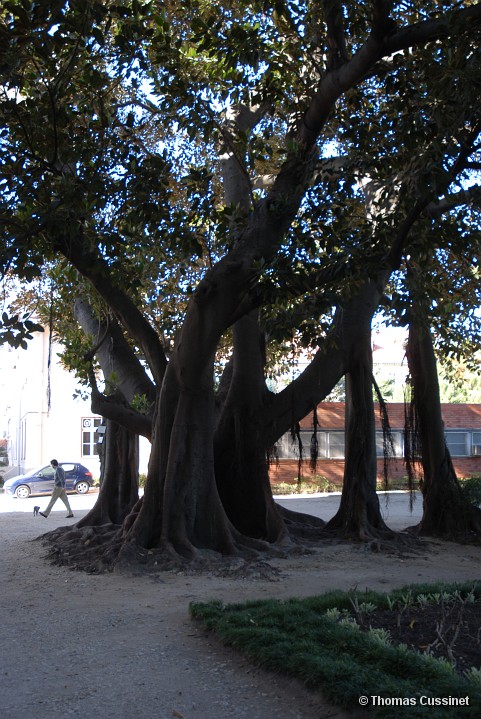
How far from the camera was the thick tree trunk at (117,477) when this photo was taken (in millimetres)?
15320

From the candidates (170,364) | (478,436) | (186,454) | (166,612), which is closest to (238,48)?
(170,364)

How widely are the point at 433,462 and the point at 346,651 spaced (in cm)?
1041

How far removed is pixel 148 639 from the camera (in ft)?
22.0

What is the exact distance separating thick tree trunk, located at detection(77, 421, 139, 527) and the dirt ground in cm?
251

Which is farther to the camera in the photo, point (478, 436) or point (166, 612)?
A: point (478, 436)

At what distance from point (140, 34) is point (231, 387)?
6.29 metres

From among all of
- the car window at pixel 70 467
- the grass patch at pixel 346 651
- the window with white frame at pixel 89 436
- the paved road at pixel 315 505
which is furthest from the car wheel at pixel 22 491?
the grass patch at pixel 346 651

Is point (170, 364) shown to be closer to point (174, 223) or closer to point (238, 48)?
point (174, 223)

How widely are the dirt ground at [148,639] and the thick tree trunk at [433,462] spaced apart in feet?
5.14

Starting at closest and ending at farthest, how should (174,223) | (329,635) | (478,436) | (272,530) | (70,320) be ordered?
(329,635), (174,223), (272,530), (70,320), (478,436)

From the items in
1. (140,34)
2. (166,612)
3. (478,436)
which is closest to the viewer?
(166,612)

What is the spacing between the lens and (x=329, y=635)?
555 centimetres

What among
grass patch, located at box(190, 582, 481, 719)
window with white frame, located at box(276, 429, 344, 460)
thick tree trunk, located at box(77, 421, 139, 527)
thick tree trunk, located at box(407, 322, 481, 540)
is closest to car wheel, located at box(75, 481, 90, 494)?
window with white frame, located at box(276, 429, 344, 460)

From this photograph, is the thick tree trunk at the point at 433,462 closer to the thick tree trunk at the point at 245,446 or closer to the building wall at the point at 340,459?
the thick tree trunk at the point at 245,446
